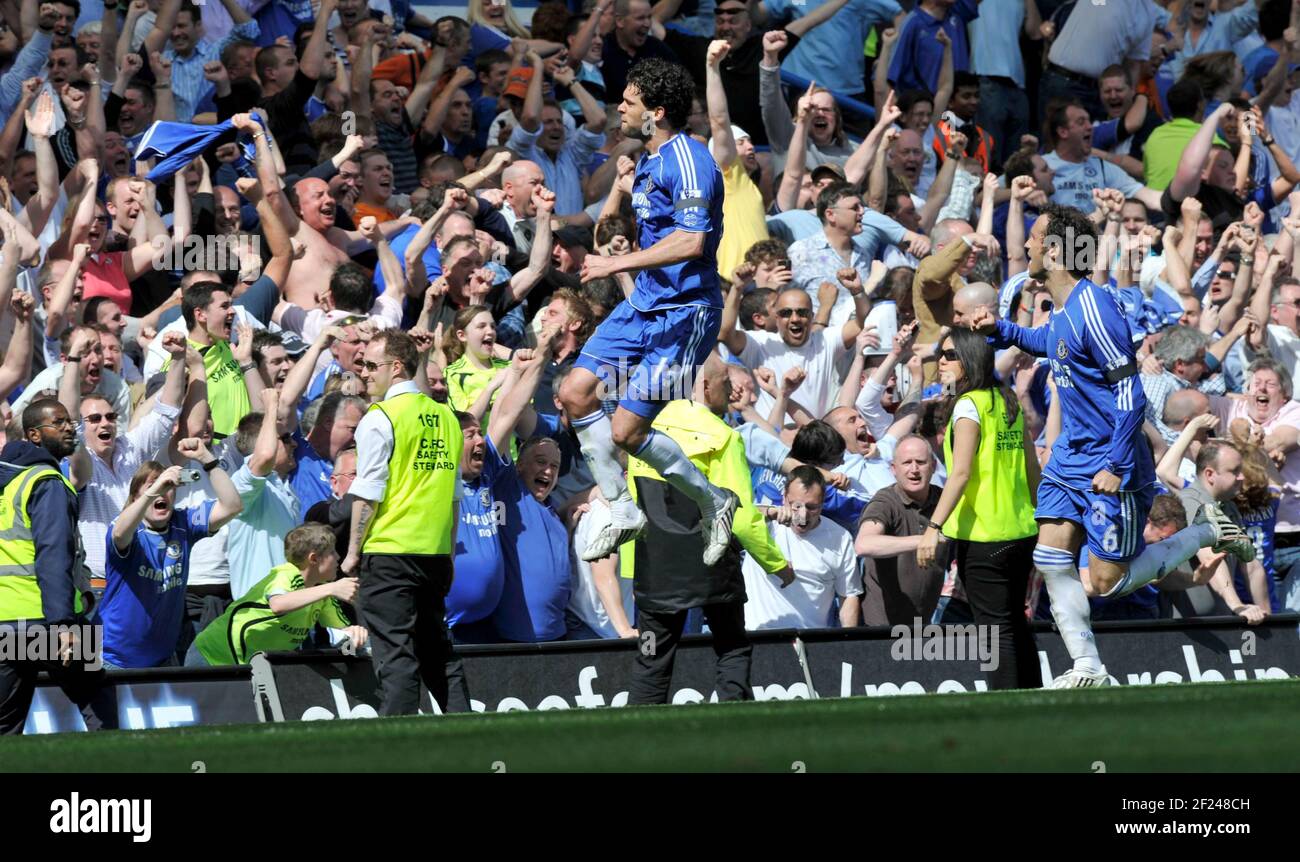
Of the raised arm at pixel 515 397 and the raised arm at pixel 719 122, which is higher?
the raised arm at pixel 719 122

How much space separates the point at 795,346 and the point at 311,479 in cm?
320

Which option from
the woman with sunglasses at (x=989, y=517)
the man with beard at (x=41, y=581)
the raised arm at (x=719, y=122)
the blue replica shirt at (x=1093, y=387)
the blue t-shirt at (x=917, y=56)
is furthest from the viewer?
the blue t-shirt at (x=917, y=56)

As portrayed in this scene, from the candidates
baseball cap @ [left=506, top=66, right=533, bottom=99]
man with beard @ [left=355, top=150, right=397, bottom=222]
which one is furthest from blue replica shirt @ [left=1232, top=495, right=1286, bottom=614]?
man with beard @ [left=355, top=150, right=397, bottom=222]

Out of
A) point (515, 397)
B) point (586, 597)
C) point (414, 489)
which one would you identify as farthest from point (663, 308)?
point (586, 597)

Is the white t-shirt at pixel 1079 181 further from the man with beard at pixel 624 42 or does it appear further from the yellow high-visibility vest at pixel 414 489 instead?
the yellow high-visibility vest at pixel 414 489

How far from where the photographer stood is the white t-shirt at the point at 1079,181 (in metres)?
15.6

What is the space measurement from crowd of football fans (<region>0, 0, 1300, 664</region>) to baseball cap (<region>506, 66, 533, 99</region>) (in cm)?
3

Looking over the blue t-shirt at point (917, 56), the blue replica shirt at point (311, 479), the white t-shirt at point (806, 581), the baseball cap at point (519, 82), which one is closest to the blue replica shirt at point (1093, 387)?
the white t-shirt at point (806, 581)

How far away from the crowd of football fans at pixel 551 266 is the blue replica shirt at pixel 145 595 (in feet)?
0.06

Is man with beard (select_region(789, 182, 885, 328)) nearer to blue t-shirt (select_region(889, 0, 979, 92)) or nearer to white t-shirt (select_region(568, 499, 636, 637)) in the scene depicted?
white t-shirt (select_region(568, 499, 636, 637))

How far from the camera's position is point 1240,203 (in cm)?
1577

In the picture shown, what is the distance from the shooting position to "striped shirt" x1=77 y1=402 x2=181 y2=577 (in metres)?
9.66

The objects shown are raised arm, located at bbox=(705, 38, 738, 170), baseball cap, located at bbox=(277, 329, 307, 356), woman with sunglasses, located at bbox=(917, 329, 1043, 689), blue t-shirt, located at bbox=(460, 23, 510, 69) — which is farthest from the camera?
blue t-shirt, located at bbox=(460, 23, 510, 69)
